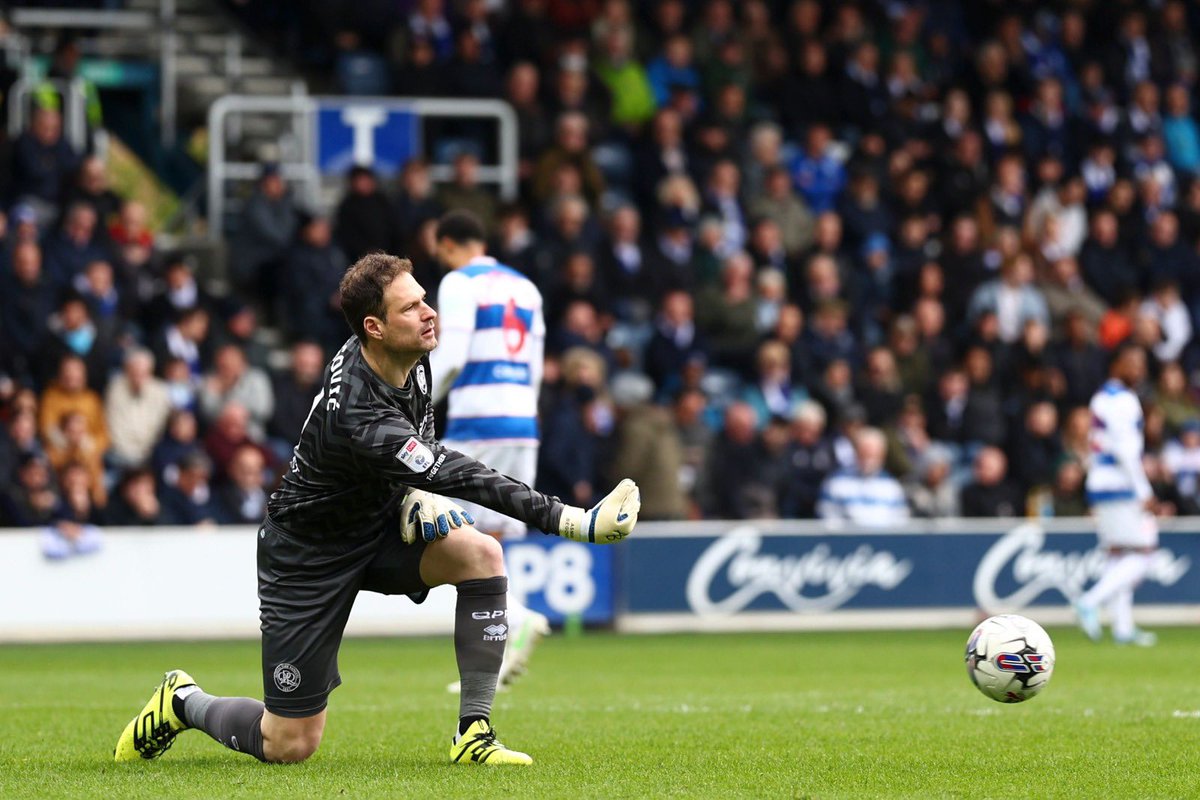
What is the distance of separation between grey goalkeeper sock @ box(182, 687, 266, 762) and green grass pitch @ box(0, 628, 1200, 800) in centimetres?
10


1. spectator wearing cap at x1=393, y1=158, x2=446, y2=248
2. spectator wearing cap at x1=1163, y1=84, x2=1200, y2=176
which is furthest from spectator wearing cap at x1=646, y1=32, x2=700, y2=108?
spectator wearing cap at x1=1163, y1=84, x2=1200, y2=176

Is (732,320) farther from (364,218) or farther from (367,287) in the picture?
(367,287)

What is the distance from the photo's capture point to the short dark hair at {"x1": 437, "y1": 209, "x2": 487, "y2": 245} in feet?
33.1

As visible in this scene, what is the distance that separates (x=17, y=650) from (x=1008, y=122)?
1284 centimetres

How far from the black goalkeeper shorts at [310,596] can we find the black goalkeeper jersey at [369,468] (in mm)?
66

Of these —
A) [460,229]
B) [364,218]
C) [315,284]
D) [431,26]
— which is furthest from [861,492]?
[460,229]

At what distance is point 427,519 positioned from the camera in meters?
6.82

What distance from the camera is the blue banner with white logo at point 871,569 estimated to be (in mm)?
16641

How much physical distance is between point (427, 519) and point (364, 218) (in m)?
11.0

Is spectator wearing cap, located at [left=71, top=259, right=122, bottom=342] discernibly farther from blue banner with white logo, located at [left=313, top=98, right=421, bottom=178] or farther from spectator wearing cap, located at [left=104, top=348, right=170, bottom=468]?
blue banner with white logo, located at [left=313, top=98, right=421, bottom=178]

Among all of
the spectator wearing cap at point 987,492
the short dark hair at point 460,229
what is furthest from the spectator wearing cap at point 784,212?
the short dark hair at point 460,229

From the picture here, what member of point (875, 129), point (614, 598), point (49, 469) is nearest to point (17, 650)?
point (49, 469)

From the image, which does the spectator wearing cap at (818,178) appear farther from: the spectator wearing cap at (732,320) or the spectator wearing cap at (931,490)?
the spectator wearing cap at (931,490)

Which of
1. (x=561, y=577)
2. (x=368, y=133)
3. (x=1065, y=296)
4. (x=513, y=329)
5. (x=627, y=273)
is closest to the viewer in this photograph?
(x=513, y=329)
